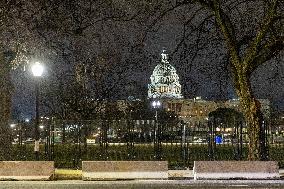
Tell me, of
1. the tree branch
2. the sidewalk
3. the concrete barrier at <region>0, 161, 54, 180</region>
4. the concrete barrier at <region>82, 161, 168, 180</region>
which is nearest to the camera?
the concrete barrier at <region>0, 161, 54, 180</region>

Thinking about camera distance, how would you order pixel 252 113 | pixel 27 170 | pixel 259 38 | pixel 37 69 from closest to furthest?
pixel 27 170 → pixel 37 69 → pixel 259 38 → pixel 252 113

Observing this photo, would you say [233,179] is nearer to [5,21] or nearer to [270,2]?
[270,2]

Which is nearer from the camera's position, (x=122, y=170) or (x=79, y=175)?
(x=122, y=170)

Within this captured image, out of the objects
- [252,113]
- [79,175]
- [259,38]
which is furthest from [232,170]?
[259,38]

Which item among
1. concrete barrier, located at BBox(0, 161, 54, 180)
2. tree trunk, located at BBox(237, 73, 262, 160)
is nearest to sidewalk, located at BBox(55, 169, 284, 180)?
concrete barrier, located at BBox(0, 161, 54, 180)

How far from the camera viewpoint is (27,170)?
76.8 feet

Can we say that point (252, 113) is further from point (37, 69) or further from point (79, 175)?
point (37, 69)

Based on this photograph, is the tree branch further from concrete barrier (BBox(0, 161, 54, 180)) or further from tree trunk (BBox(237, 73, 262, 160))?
concrete barrier (BBox(0, 161, 54, 180))

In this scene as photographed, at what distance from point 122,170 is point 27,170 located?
365 centimetres

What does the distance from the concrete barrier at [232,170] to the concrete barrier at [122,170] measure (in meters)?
1.38

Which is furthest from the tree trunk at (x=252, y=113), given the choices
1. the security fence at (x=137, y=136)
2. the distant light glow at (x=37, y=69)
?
the distant light glow at (x=37, y=69)

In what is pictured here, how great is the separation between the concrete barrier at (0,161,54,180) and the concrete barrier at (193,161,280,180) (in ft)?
18.8

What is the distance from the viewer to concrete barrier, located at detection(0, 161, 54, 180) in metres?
23.3

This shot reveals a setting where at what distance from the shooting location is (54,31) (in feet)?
89.6
